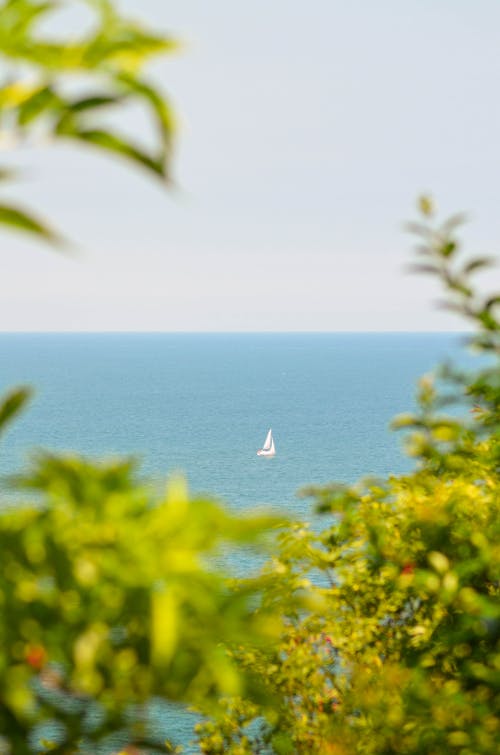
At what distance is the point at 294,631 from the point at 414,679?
2.58 metres

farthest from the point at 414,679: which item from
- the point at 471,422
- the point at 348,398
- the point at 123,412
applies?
the point at 348,398

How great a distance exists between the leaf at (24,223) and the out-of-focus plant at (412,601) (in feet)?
6.46

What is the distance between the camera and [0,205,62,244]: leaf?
62.9 inches

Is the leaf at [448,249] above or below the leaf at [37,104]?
above

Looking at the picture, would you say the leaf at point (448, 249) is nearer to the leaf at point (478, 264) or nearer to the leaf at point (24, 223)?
the leaf at point (478, 264)

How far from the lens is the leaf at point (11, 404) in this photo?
1843 mm

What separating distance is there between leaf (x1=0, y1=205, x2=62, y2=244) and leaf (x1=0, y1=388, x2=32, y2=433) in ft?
1.45

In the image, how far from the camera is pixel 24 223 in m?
1.62

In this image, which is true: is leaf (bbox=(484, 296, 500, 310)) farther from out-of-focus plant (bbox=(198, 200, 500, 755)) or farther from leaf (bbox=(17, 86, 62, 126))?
leaf (bbox=(17, 86, 62, 126))

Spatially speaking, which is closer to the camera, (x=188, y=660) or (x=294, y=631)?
(x=188, y=660)

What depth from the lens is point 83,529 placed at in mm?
1749

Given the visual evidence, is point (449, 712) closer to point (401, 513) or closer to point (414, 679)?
point (414, 679)

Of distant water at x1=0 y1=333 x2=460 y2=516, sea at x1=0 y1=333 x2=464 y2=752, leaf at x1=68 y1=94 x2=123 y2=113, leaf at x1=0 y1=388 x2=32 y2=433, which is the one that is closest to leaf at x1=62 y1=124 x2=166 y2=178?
leaf at x1=68 y1=94 x2=123 y2=113

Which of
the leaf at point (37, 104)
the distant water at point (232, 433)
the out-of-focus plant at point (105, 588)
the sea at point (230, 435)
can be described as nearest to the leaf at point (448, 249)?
the out-of-focus plant at point (105, 588)
